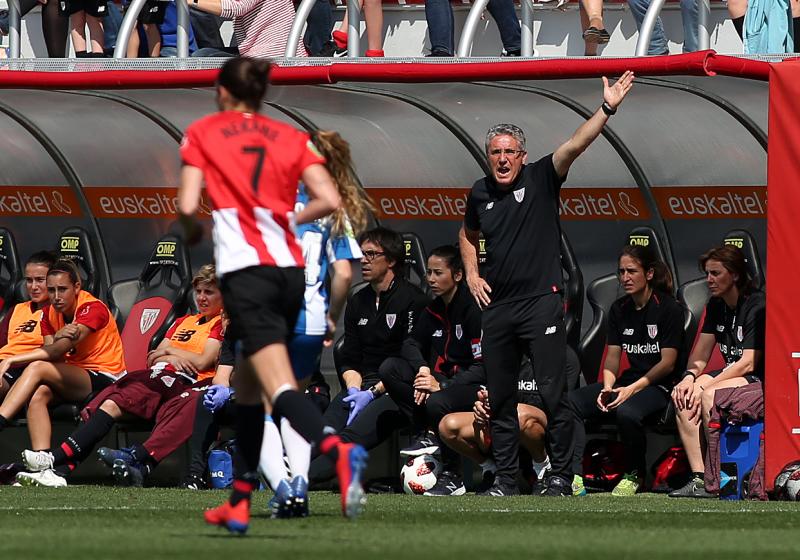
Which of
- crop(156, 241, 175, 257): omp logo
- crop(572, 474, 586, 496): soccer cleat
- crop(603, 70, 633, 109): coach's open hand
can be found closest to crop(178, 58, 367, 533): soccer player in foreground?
crop(603, 70, 633, 109): coach's open hand

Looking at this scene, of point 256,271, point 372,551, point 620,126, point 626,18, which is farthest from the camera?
point 626,18

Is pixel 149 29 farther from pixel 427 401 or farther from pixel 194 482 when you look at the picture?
pixel 427 401

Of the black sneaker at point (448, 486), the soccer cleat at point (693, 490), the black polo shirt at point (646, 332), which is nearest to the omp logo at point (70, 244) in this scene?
the black sneaker at point (448, 486)

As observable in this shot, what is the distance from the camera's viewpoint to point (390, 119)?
461 inches

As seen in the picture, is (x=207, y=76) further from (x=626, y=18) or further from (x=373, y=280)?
(x=626, y=18)

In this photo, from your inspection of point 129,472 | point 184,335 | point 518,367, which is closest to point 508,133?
point 518,367

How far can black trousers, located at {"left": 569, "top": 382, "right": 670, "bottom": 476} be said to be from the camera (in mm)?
9875

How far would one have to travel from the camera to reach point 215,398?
10352 mm

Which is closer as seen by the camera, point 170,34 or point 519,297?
point 519,297

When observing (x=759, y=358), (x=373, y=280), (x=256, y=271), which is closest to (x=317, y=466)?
(x=373, y=280)

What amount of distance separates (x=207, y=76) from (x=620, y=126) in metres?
2.63

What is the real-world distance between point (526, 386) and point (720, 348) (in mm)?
1110

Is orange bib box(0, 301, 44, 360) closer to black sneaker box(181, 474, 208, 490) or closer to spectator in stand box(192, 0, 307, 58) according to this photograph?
black sneaker box(181, 474, 208, 490)

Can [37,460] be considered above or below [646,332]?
below
